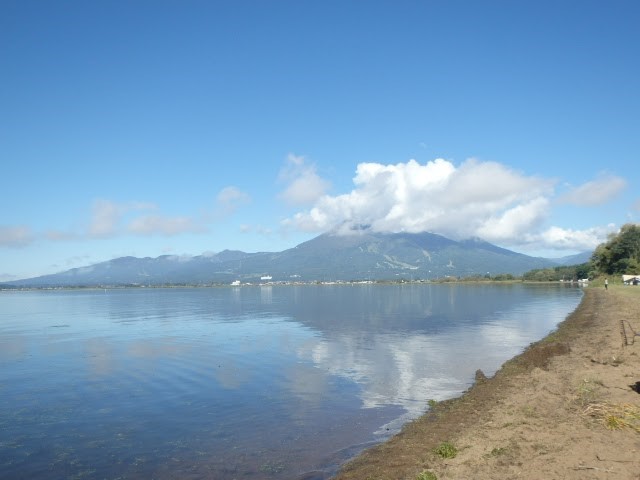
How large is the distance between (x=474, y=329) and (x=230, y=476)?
147 ft

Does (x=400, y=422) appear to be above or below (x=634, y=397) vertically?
below

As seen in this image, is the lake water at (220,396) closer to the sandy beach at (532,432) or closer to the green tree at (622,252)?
the sandy beach at (532,432)

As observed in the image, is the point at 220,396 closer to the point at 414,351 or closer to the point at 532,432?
the point at 532,432

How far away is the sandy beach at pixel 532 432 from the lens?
1227 cm

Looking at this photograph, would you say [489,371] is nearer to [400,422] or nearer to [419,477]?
[400,422]

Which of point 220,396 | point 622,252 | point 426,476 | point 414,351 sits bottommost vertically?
point 220,396

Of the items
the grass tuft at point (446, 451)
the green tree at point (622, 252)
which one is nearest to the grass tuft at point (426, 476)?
the grass tuft at point (446, 451)

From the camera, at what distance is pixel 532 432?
49.2 feet

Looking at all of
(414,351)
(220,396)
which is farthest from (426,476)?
(414,351)

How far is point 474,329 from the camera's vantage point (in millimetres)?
55531

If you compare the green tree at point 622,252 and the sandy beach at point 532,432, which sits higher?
the green tree at point 622,252

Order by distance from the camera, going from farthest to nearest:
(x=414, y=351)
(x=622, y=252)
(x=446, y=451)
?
(x=622, y=252)
(x=414, y=351)
(x=446, y=451)

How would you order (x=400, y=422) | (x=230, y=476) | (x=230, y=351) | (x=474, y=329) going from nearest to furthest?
(x=230, y=476) → (x=400, y=422) → (x=230, y=351) → (x=474, y=329)

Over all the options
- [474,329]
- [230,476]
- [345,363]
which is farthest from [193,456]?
[474,329]
